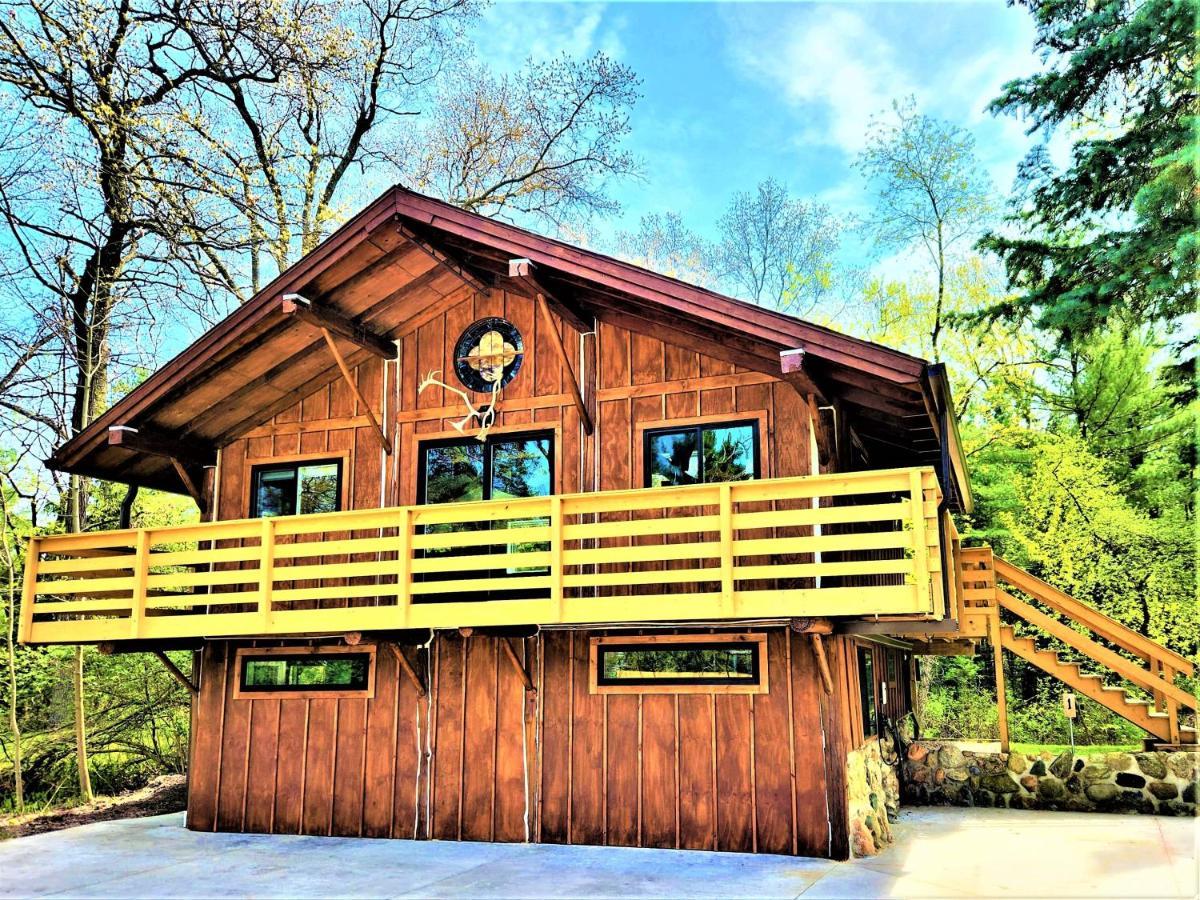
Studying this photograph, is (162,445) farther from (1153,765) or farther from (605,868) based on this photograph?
(1153,765)

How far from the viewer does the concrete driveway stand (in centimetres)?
825

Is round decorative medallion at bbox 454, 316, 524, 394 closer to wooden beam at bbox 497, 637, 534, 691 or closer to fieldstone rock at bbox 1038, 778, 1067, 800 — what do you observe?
wooden beam at bbox 497, 637, 534, 691

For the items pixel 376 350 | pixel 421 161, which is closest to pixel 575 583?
pixel 376 350

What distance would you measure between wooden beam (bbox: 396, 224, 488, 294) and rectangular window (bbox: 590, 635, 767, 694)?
14.4 ft

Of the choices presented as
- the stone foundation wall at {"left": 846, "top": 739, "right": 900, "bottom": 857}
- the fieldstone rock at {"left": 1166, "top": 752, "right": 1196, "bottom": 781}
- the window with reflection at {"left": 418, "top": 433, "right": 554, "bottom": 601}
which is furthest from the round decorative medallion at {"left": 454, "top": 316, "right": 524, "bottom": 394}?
the fieldstone rock at {"left": 1166, "top": 752, "right": 1196, "bottom": 781}

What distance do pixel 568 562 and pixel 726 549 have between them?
154 cm

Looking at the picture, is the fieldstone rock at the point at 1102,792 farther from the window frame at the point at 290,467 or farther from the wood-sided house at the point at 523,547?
the window frame at the point at 290,467

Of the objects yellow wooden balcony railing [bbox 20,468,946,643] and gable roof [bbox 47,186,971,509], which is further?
gable roof [bbox 47,186,971,509]

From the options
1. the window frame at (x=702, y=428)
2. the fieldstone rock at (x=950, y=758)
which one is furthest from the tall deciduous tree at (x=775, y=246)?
the window frame at (x=702, y=428)

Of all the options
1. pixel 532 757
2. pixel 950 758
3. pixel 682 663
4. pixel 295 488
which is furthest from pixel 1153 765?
pixel 295 488

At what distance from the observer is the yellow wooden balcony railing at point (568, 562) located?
8625 mm

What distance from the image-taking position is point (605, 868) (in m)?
9.06

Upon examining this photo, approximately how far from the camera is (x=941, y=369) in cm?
892

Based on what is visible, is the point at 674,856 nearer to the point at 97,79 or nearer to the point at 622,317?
the point at 622,317
